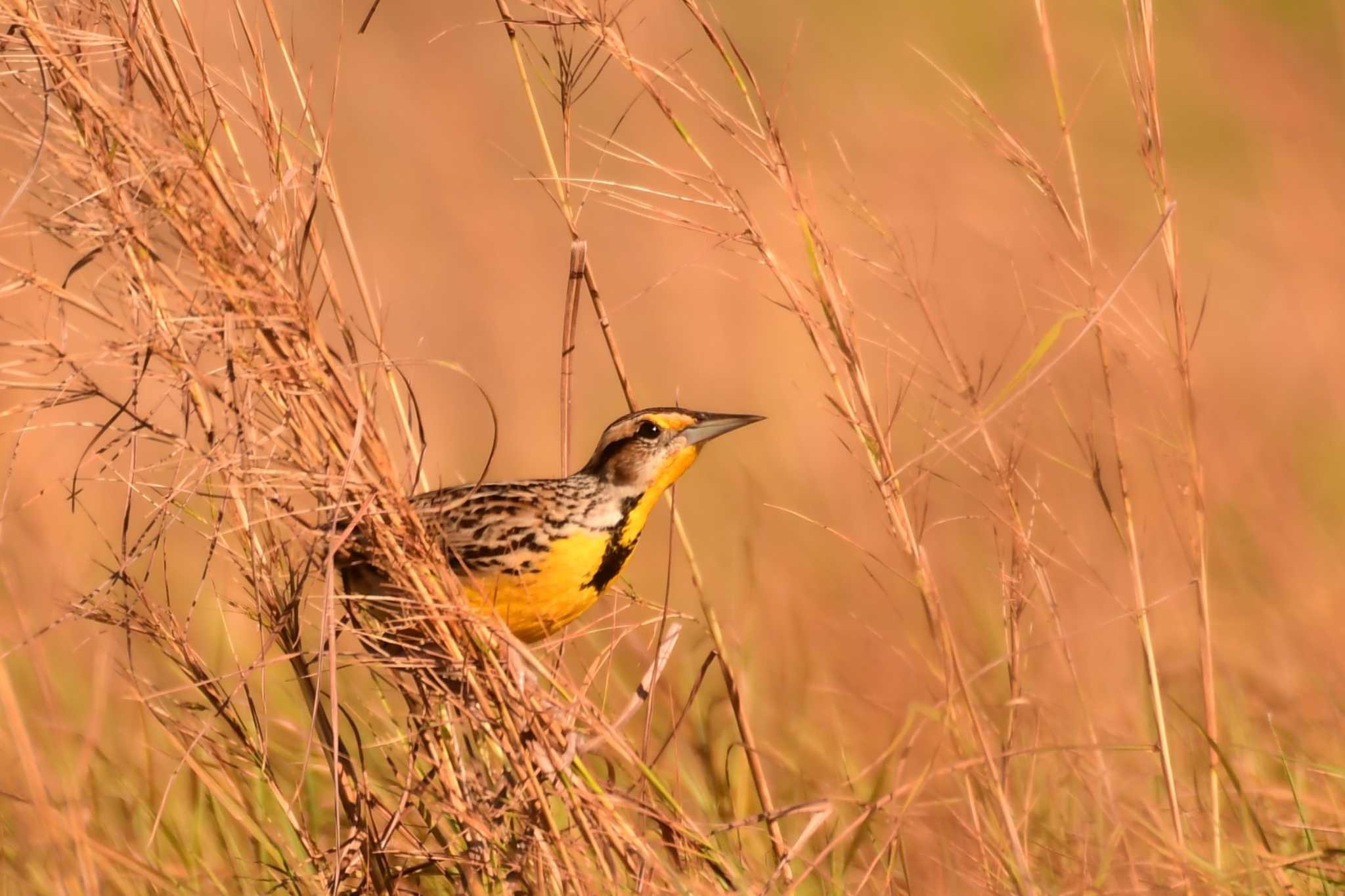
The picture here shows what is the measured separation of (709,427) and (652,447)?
0.12 m

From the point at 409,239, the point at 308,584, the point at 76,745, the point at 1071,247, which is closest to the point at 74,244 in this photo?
the point at 308,584

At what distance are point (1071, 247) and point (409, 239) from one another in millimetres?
3346

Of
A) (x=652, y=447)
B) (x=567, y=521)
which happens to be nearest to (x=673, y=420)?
(x=652, y=447)

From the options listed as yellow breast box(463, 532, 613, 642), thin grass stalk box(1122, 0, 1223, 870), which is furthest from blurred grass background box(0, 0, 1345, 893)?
yellow breast box(463, 532, 613, 642)

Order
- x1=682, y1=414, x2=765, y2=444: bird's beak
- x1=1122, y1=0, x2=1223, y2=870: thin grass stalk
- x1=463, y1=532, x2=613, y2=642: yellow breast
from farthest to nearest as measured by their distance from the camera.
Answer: x1=682, y1=414, x2=765, y2=444: bird's beak
x1=463, y1=532, x2=613, y2=642: yellow breast
x1=1122, y1=0, x2=1223, y2=870: thin grass stalk

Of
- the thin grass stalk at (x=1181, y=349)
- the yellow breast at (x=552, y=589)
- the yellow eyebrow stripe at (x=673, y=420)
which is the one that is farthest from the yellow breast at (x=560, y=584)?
the thin grass stalk at (x=1181, y=349)

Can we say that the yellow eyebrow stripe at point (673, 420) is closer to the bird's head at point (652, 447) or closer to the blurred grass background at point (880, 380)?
the bird's head at point (652, 447)

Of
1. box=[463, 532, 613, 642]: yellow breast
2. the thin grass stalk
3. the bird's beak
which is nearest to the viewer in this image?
the thin grass stalk

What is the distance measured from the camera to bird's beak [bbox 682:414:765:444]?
2926mm

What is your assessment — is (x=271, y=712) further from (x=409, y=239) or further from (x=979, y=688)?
(x=409, y=239)

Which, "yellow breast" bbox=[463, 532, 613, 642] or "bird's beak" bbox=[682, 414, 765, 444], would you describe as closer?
"yellow breast" bbox=[463, 532, 613, 642]

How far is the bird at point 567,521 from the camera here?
2.75 metres

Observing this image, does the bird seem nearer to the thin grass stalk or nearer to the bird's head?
the bird's head

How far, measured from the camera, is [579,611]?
281 cm
